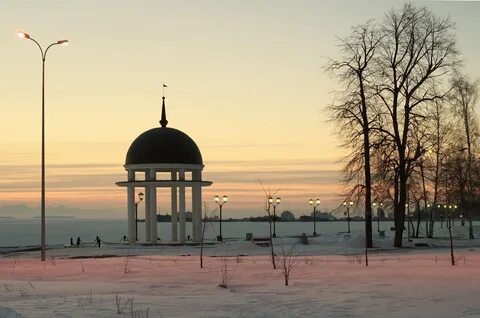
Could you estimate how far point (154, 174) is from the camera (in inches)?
1982

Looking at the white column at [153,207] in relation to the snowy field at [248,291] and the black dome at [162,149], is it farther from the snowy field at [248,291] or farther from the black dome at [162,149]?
the snowy field at [248,291]

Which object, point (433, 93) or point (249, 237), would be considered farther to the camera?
point (249, 237)

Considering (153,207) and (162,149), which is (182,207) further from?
(162,149)

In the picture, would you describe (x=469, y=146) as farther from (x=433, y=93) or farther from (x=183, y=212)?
(x=183, y=212)

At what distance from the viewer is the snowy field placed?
13.7 metres

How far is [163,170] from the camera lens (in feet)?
165

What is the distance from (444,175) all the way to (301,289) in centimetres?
4404

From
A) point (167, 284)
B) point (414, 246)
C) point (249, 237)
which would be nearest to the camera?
point (167, 284)

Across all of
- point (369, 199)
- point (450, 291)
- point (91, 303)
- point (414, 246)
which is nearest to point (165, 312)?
point (91, 303)

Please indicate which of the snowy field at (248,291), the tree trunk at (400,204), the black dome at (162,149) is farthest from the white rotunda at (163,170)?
the snowy field at (248,291)

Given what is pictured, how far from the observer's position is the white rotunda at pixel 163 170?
163ft

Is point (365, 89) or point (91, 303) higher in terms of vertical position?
point (365, 89)

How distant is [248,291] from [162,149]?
32.9 meters

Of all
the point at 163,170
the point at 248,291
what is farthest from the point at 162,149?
the point at 248,291
